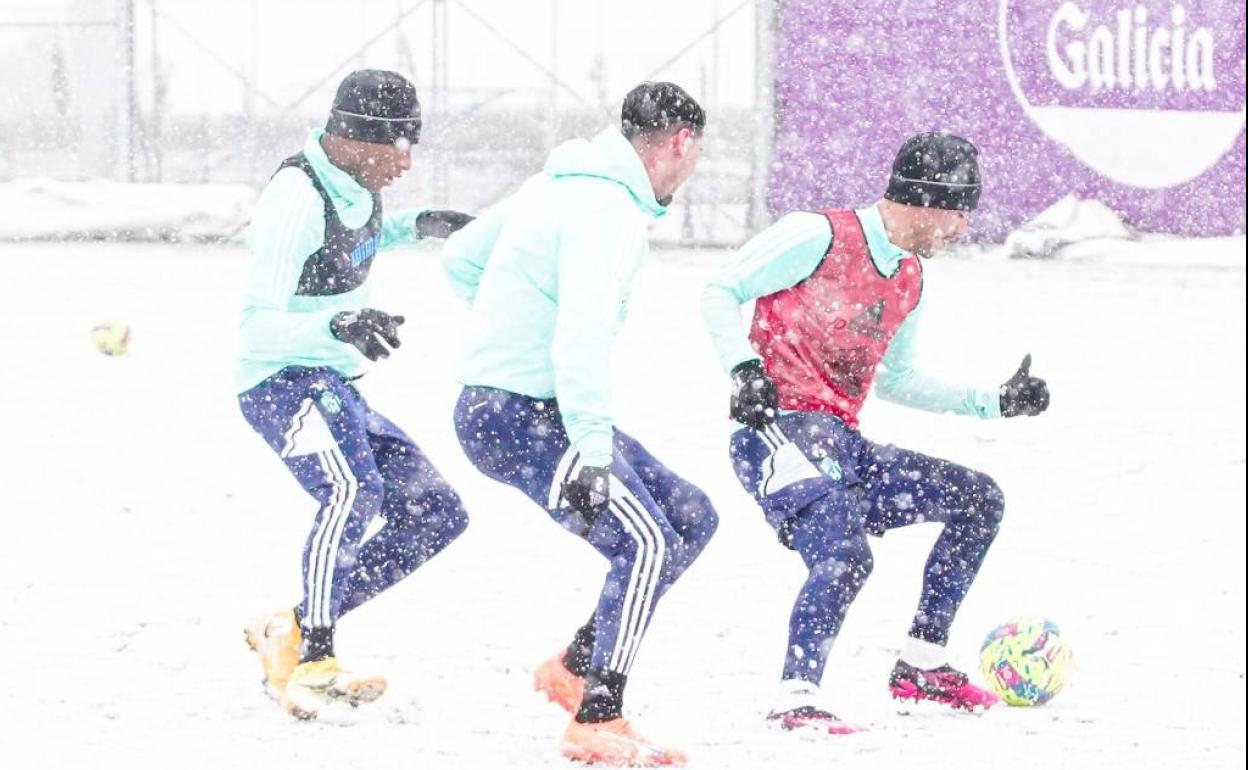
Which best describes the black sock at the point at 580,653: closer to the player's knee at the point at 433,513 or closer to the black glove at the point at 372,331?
the player's knee at the point at 433,513

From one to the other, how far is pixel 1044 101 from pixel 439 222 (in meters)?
14.1

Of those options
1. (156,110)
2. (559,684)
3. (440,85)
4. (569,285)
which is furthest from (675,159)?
(156,110)

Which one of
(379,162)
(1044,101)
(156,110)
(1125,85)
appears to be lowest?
(156,110)

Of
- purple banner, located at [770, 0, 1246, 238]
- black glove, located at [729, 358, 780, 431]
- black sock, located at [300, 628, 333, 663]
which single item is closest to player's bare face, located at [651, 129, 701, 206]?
A: black glove, located at [729, 358, 780, 431]

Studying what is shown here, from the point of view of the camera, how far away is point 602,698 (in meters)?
4.77

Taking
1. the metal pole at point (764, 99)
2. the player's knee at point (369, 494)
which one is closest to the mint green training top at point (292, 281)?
the player's knee at point (369, 494)

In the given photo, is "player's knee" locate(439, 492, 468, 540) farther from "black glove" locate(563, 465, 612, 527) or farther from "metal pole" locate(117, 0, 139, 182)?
"metal pole" locate(117, 0, 139, 182)

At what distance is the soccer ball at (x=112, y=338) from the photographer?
11656 mm

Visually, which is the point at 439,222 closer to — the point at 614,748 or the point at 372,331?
the point at 372,331

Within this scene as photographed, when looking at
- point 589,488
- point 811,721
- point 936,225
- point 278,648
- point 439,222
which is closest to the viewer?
point 589,488

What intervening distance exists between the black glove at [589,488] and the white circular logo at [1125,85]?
1502cm

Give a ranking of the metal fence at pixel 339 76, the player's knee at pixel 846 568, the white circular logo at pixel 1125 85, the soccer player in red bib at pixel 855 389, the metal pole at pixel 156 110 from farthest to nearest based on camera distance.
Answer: the metal pole at pixel 156 110 → the metal fence at pixel 339 76 → the white circular logo at pixel 1125 85 → the soccer player in red bib at pixel 855 389 → the player's knee at pixel 846 568

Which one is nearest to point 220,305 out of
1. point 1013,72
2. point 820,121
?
point 820,121

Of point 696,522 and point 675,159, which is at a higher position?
point 675,159
